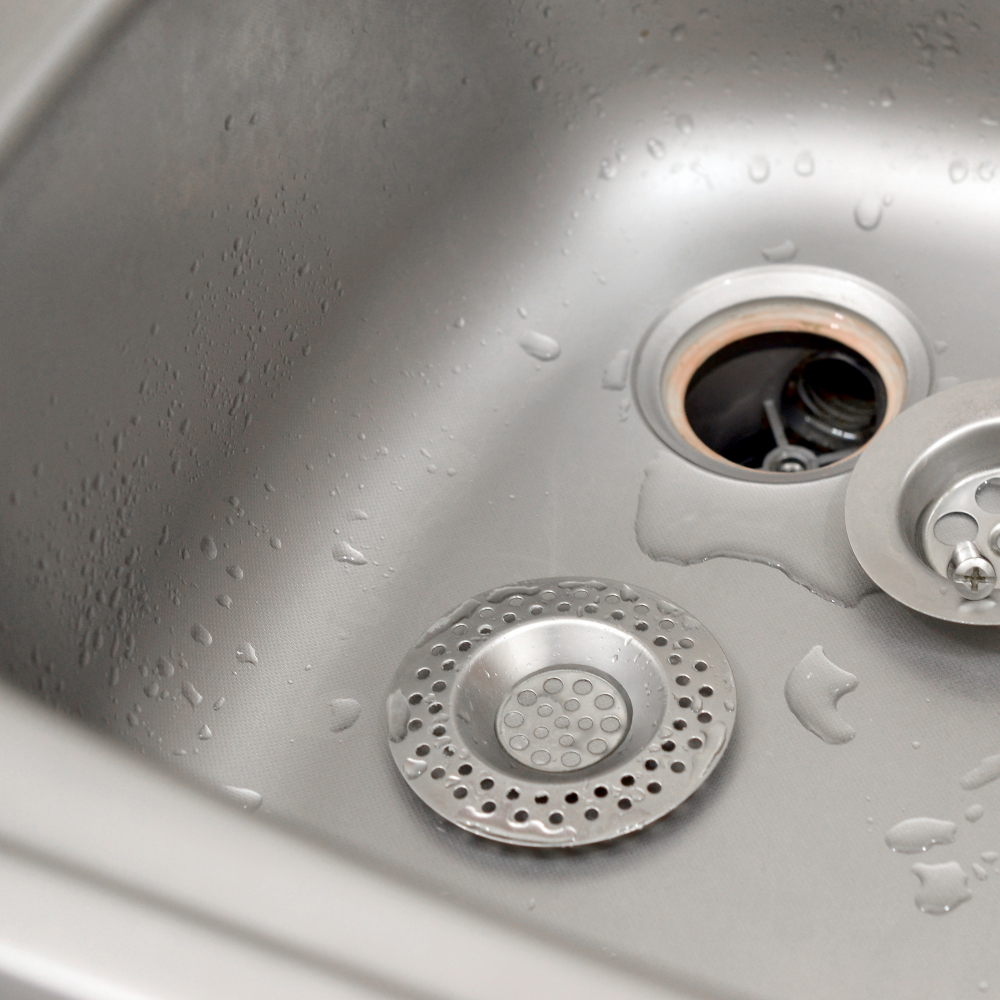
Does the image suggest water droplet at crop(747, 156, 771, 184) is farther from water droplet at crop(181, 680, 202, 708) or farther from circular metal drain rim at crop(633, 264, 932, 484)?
water droplet at crop(181, 680, 202, 708)

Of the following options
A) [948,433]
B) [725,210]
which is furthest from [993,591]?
[725,210]

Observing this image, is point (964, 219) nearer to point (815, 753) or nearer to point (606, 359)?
point (606, 359)

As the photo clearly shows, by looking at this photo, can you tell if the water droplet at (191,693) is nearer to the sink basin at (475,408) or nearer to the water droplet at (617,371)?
the sink basin at (475,408)

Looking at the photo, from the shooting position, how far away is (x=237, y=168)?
2.35ft

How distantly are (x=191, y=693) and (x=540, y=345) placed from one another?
1.20ft

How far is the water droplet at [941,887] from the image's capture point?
559 millimetres

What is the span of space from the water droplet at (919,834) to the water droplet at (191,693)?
40 cm

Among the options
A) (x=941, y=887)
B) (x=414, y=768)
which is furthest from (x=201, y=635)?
(x=941, y=887)

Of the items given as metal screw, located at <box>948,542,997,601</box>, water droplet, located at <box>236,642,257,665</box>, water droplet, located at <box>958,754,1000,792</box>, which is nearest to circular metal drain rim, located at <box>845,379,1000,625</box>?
metal screw, located at <box>948,542,997,601</box>

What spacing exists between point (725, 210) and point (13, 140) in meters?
0.53

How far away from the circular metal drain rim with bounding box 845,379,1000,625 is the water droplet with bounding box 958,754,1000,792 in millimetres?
112

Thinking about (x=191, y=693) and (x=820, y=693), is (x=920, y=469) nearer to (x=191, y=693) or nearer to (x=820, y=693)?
(x=820, y=693)

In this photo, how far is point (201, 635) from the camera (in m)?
0.69

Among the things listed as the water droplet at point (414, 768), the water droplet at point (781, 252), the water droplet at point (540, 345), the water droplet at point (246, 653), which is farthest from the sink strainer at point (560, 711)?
the water droplet at point (781, 252)
